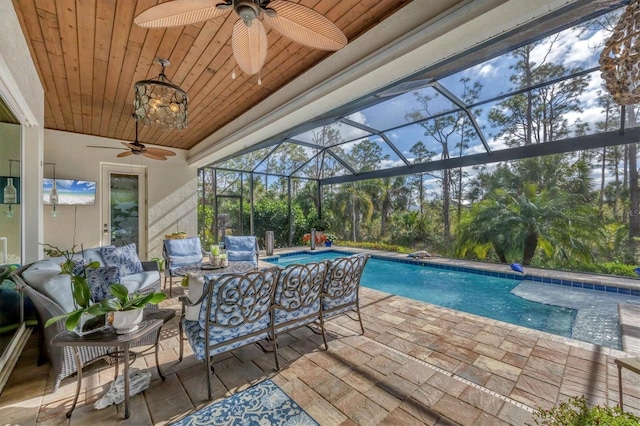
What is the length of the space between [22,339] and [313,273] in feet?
10.3

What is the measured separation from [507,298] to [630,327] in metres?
1.76

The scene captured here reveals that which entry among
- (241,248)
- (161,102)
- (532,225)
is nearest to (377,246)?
(532,225)

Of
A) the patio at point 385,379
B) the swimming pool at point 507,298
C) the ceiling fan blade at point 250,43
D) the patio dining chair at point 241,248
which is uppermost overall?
the ceiling fan blade at point 250,43

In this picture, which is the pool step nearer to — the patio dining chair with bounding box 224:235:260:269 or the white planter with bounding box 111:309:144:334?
Answer: the white planter with bounding box 111:309:144:334

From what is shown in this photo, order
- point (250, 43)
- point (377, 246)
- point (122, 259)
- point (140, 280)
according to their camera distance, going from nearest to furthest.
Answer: point (250, 43), point (140, 280), point (122, 259), point (377, 246)

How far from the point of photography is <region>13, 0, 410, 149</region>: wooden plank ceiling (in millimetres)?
2199

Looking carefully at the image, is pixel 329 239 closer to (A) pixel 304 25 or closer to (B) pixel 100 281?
(B) pixel 100 281

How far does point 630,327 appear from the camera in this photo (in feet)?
9.57

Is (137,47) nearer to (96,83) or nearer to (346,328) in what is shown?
(96,83)

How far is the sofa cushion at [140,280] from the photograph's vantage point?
3348 mm

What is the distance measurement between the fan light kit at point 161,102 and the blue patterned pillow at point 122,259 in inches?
79.8

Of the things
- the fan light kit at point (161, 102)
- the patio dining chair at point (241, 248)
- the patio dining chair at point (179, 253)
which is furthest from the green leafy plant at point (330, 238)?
the fan light kit at point (161, 102)

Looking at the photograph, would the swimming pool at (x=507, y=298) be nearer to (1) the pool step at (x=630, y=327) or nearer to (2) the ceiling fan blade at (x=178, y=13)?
(1) the pool step at (x=630, y=327)

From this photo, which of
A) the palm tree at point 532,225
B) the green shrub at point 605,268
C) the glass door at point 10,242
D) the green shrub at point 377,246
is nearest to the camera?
the glass door at point 10,242
